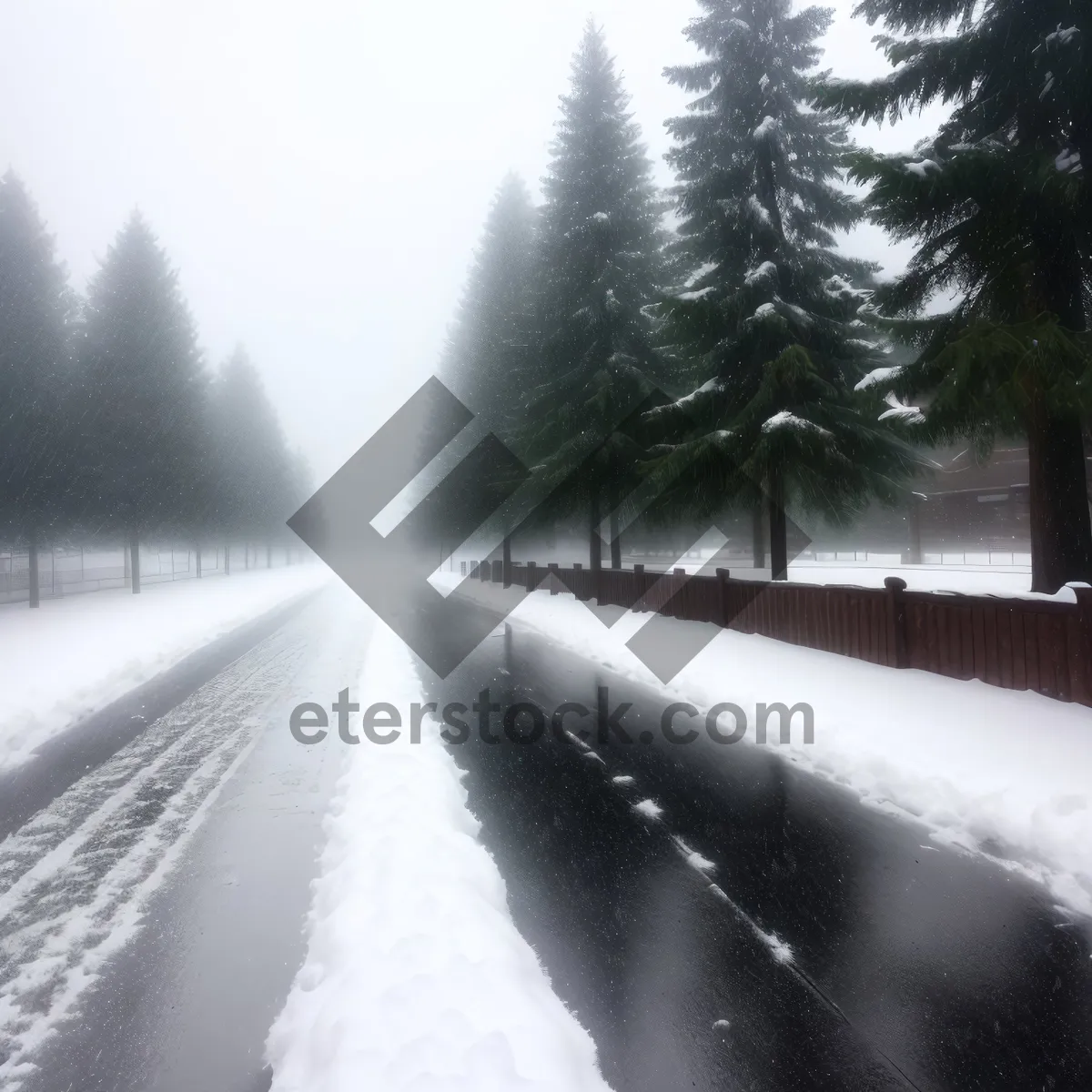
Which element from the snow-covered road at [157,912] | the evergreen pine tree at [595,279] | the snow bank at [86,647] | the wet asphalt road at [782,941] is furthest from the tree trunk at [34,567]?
the wet asphalt road at [782,941]

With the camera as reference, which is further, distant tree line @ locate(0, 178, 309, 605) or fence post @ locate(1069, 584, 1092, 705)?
distant tree line @ locate(0, 178, 309, 605)

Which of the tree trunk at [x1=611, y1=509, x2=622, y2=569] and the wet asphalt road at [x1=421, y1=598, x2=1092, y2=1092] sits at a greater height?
the tree trunk at [x1=611, y1=509, x2=622, y2=569]

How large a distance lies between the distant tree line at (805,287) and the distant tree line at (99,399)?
507 inches

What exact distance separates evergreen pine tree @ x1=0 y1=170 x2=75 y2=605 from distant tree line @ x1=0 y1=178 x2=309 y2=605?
0.03 meters

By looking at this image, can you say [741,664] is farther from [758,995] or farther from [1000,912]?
[758,995]

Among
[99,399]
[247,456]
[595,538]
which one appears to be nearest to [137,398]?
[99,399]

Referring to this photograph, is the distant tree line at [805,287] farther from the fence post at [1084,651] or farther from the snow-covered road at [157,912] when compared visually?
the snow-covered road at [157,912]

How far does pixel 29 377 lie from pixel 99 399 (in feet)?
8.95

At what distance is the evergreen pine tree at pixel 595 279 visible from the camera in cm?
1814

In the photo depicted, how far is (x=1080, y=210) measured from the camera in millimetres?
7953

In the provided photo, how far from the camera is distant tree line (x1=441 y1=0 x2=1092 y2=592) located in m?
8.23
